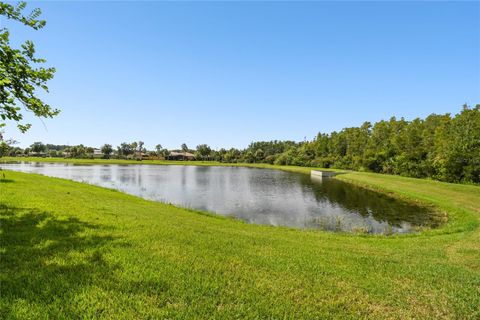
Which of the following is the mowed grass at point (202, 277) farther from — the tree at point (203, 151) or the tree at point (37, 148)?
the tree at point (37, 148)

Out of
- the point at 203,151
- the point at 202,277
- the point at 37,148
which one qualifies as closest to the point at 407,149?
the point at 202,277

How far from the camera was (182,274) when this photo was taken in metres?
4.91

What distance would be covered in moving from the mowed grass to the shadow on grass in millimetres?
18

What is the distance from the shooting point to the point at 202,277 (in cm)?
490

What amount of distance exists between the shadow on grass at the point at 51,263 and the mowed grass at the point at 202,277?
0.06 feet

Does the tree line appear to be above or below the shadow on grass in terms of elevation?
above

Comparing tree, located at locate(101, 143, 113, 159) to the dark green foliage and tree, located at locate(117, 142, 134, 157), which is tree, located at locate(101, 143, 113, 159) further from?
the dark green foliage

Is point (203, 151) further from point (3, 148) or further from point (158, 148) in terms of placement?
point (3, 148)

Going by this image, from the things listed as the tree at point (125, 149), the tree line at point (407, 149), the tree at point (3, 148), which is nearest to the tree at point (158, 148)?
the tree at point (125, 149)

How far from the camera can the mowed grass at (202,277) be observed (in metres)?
3.90

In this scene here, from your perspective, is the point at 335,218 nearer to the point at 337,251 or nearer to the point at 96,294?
the point at 337,251

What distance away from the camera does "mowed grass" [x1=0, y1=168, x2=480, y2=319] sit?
3902 mm

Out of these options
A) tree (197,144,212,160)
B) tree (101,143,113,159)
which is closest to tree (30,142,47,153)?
tree (101,143,113,159)

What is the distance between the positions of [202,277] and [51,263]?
9.61ft
